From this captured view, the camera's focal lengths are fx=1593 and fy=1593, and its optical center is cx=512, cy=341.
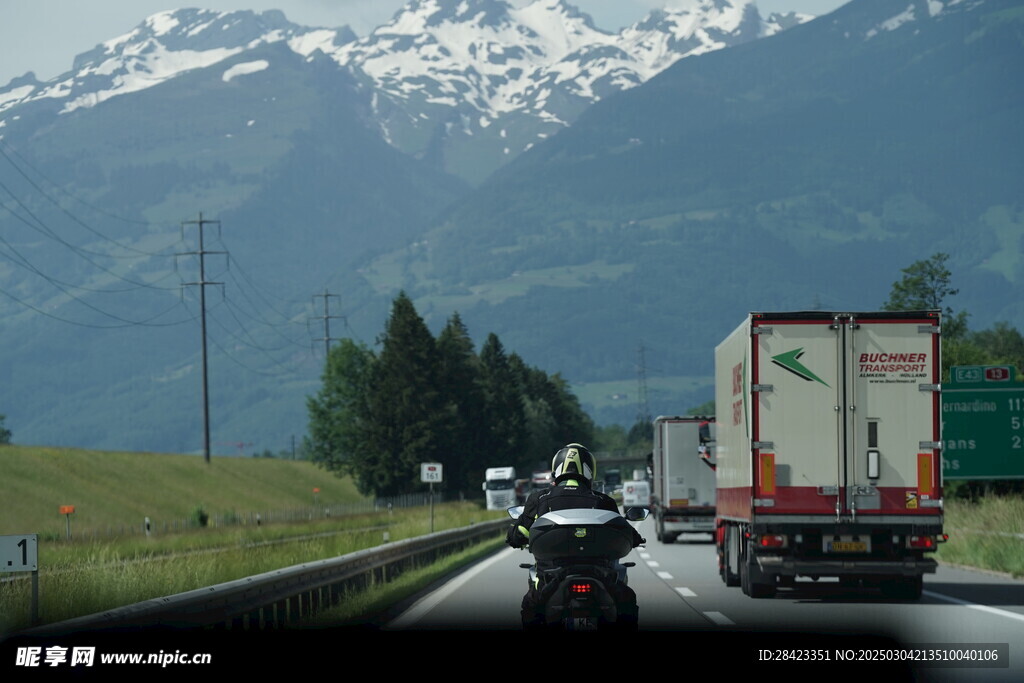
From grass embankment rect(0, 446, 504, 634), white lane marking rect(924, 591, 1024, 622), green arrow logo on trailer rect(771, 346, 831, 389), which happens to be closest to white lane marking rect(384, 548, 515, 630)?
grass embankment rect(0, 446, 504, 634)

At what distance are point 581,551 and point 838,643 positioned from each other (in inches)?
83.6

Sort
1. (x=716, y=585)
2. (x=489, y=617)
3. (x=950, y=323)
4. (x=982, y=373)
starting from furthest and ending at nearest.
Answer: (x=950, y=323) < (x=982, y=373) < (x=716, y=585) < (x=489, y=617)

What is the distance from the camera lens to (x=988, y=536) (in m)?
29.7

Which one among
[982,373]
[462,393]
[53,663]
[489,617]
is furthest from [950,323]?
[53,663]

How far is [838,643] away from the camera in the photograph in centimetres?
1159

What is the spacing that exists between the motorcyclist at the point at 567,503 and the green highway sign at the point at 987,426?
21.3 metres

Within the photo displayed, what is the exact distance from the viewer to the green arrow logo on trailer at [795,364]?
19047 millimetres

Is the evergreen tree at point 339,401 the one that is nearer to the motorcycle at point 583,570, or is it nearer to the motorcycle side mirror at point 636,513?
the motorcycle side mirror at point 636,513

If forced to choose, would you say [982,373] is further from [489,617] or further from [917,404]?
[489,617]

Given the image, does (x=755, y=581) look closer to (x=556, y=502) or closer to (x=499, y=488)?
(x=556, y=502)

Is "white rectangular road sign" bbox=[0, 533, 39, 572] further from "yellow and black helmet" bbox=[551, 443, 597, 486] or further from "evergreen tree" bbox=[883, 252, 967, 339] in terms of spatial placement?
"evergreen tree" bbox=[883, 252, 967, 339]

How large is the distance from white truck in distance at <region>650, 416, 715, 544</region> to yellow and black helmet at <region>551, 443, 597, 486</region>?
2762cm

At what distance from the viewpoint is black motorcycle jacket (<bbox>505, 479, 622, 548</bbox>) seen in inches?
451

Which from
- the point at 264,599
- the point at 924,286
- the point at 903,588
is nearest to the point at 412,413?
the point at 924,286
